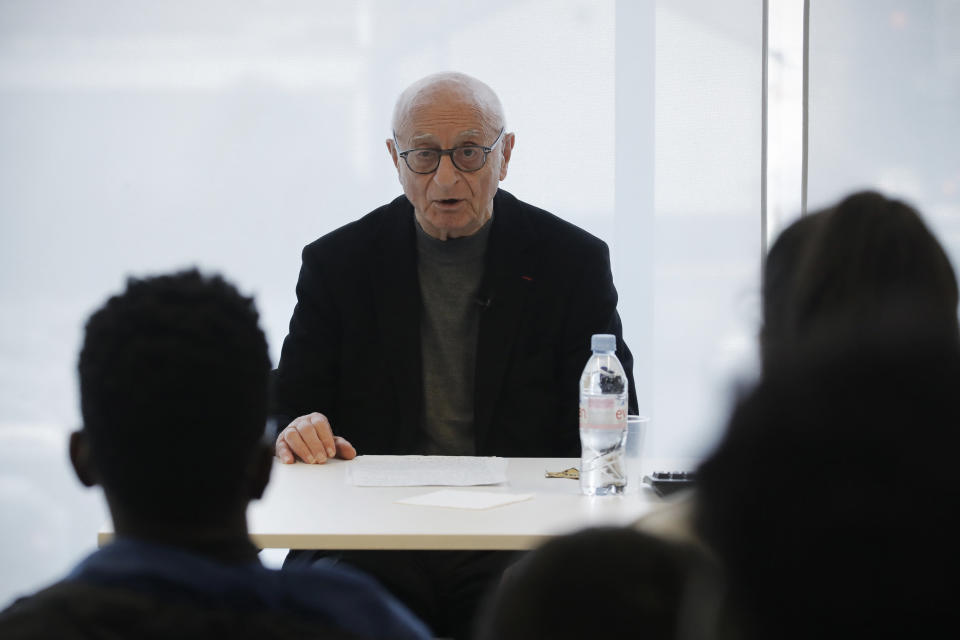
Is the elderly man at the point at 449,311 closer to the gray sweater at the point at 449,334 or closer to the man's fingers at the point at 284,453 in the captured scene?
the gray sweater at the point at 449,334

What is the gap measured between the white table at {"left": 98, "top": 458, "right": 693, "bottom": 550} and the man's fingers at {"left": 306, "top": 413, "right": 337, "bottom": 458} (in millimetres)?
83

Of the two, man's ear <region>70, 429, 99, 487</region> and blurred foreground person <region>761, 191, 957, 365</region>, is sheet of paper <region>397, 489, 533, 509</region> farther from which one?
man's ear <region>70, 429, 99, 487</region>

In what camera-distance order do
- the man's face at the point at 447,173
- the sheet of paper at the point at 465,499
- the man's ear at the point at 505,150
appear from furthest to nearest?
the man's ear at the point at 505,150, the man's face at the point at 447,173, the sheet of paper at the point at 465,499

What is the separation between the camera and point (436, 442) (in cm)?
254

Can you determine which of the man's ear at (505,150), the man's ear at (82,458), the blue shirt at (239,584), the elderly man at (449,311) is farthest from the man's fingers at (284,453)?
the blue shirt at (239,584)

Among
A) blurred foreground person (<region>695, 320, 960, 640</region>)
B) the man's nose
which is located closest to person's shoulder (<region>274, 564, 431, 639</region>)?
blurred foreground person (<region>695, 320, 960, 640</region>)

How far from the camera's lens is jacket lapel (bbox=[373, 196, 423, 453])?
98.7 inches

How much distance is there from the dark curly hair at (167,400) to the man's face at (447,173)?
1736 millimetres

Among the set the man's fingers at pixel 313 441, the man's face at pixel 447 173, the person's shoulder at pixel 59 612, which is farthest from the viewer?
the man's face at pixel 447 173

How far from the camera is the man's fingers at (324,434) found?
215cm

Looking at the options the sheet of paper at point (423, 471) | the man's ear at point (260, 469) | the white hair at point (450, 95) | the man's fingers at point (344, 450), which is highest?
the white hair at point (450, 95)

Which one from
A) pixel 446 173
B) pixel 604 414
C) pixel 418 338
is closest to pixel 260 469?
pixel 604 414

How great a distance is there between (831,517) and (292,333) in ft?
7.57

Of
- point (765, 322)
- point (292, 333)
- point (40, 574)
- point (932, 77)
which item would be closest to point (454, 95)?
point (292, 333)
